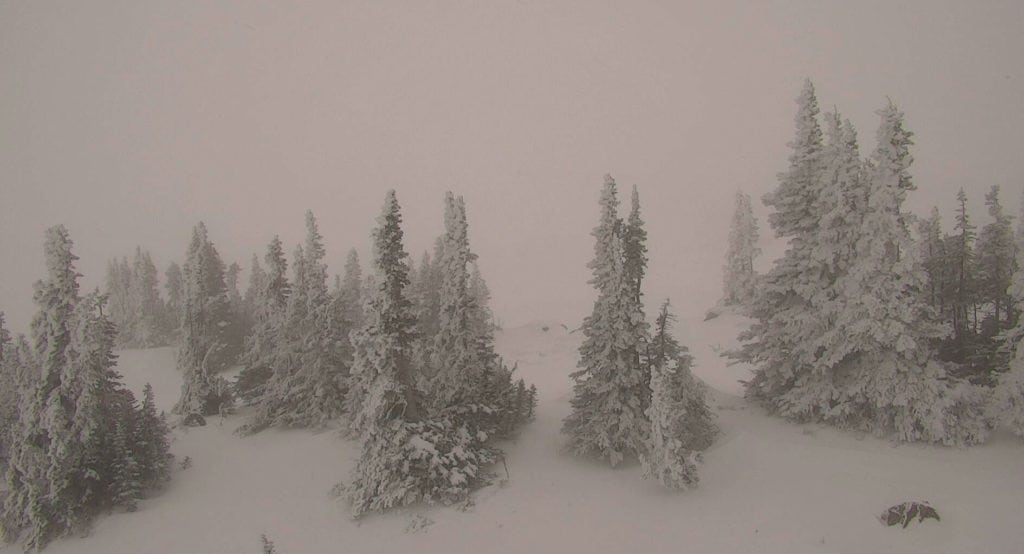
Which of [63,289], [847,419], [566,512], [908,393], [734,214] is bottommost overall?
[566,512]

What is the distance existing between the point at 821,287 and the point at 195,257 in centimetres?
4472

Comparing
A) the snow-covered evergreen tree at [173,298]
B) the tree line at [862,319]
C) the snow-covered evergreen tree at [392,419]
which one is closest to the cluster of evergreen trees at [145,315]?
the snow-covered evergreen tree at [173,298]

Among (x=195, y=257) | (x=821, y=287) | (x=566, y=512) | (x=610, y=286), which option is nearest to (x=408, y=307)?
(x=610, y=286)

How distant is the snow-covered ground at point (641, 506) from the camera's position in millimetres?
18172

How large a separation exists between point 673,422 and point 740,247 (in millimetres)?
57317

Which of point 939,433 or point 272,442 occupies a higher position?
point 939,433

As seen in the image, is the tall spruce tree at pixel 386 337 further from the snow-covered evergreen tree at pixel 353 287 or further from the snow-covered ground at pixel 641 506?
the snow-covered evergreen tree at pixel 353 287

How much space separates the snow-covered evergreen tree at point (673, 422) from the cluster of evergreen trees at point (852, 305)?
4.46m

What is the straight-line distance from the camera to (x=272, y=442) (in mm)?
32125

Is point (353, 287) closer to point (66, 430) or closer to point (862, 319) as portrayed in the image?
point (66, 430)

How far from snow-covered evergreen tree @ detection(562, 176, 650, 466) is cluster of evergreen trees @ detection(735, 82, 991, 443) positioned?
8.03m

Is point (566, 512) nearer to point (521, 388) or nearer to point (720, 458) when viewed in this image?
point (720, 458)

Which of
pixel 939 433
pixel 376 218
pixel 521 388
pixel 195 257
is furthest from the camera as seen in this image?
pixel 195 257

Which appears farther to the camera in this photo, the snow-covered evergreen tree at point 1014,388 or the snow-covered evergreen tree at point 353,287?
the snow-covered evergreen tree at point 353,287
